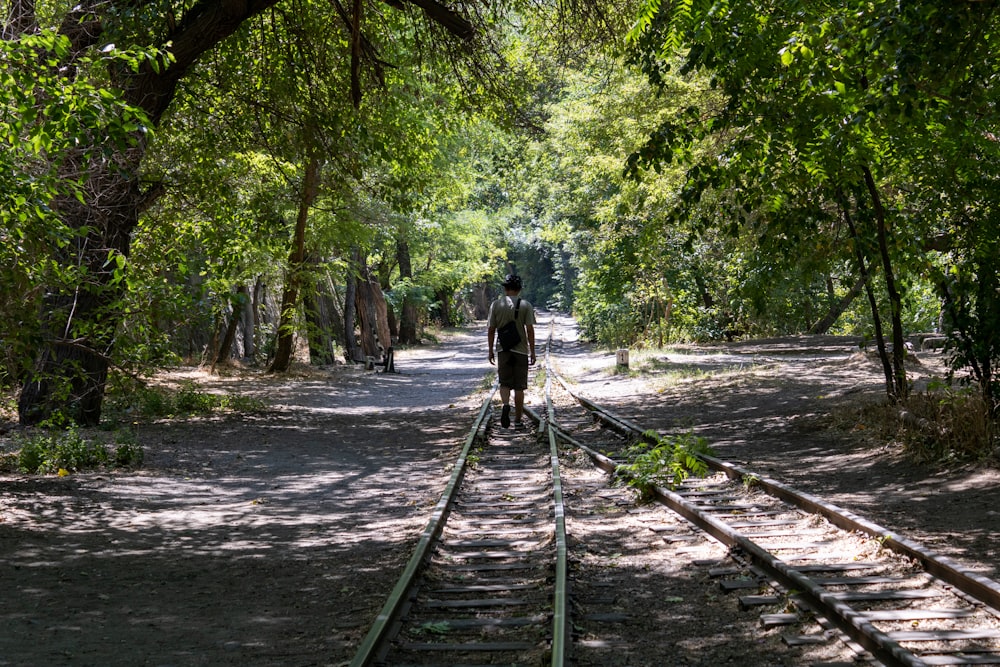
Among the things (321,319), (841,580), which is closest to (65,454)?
(841,580)

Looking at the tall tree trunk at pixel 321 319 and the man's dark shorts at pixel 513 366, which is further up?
the tall tree trunk at pixel 321 319

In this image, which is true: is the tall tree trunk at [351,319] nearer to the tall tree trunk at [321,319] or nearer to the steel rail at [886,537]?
the tall tree trunk at [321,319]

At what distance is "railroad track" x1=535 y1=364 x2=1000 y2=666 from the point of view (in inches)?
183

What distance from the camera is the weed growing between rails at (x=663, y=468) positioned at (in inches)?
355

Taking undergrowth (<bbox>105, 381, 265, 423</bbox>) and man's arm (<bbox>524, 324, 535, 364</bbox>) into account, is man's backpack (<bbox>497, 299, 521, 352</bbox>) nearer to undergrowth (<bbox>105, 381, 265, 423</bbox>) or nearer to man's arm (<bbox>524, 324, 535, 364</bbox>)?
man's arm (<bbox>524, 324, 535, 364</bbox>)

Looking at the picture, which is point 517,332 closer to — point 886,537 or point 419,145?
point 419,145

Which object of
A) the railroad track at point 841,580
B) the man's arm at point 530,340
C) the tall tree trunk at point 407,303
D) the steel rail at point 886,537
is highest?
the tall tree trunk at point 407,303

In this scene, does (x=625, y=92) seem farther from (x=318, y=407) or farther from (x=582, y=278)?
(x=582, y=278)

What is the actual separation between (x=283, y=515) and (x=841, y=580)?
5138mm

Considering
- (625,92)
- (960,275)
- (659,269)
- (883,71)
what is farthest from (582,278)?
(883,71)

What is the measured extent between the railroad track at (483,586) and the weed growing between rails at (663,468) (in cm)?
76

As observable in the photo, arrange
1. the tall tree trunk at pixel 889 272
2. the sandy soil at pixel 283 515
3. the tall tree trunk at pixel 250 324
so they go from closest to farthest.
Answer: the sandy soil at pixel 283 515 → the tall tree trunk at pixel 889 272 → the tall tree trunk at pixel 250 324

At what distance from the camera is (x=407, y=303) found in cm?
4278

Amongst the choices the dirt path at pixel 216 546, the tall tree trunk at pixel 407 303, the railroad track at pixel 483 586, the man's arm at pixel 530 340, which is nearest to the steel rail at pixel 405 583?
the railroad track at pixel 483 586
